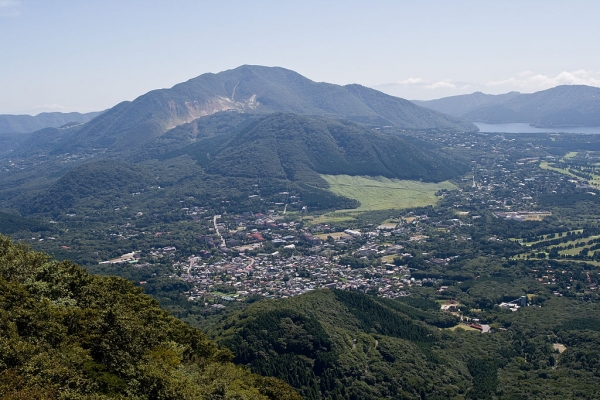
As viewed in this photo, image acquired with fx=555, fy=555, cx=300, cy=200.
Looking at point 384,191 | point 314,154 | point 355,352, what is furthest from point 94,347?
point 314,154

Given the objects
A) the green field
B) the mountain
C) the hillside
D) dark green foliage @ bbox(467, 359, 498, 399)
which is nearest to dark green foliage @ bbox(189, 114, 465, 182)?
the green field

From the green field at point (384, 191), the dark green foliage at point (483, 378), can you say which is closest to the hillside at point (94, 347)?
the dark green foliage at point (483, 378)

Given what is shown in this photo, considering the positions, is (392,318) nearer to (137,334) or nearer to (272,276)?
(272,276)

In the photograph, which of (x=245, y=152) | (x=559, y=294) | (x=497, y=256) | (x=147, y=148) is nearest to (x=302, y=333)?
(x=559, y=294)

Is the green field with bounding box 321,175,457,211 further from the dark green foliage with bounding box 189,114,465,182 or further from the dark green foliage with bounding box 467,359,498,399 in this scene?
the dark green foliage with bounding box 467,359,498,399

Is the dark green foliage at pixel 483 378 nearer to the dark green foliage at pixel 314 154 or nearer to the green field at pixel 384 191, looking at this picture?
the green field at pixel 384 191

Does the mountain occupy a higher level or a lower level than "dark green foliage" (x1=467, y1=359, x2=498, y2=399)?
higher
